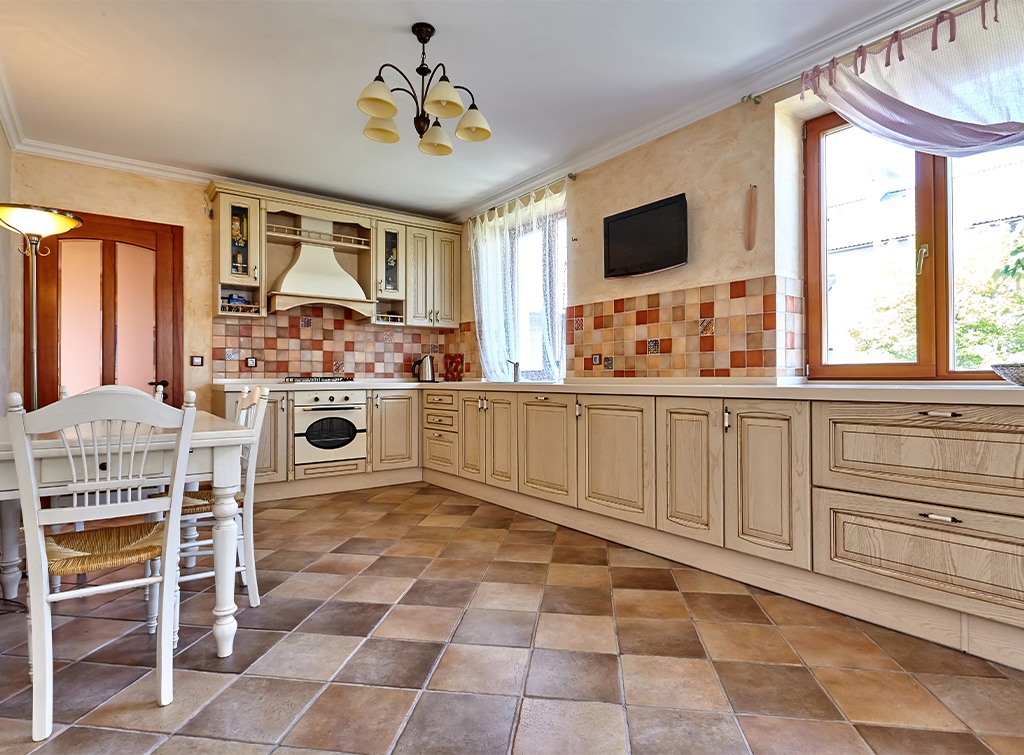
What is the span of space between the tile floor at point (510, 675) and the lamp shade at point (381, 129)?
192 cm

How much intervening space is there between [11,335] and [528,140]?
11.7ft

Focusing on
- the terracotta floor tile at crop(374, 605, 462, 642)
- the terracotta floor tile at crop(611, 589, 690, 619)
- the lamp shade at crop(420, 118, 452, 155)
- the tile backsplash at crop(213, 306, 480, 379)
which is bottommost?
the terracotta floor tile at crop(611, 589, 690, 619)

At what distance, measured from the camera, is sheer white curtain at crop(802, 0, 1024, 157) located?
1952 mm

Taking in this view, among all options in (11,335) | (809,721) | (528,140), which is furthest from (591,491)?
(11,335)

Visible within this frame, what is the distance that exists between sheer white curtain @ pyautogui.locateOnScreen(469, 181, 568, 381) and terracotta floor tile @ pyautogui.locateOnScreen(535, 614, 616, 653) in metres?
2.28

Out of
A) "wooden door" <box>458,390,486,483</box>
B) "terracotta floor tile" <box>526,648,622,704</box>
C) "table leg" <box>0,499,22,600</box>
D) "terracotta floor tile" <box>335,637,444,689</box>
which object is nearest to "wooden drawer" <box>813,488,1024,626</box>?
"terracotta floor tile" <box>526,648,622,704</box>

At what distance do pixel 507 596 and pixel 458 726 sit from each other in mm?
863

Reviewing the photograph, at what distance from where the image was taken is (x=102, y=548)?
157 centimetres

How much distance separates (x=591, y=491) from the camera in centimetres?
313

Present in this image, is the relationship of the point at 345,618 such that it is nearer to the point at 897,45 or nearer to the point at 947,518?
the point at 947,518

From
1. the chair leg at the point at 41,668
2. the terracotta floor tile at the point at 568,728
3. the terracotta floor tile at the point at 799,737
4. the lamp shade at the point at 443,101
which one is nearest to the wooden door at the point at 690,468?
the terracotta floor tile at the point at 799,737

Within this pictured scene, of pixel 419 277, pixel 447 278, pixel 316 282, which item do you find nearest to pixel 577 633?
pixel 316 282

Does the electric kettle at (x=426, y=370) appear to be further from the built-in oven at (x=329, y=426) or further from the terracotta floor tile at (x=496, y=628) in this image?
the terracotta floor tile at (x=496, y=628)

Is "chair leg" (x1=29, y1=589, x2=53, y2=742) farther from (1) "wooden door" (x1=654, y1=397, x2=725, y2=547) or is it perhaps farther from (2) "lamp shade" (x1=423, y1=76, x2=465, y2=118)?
(1) "wooden door" (x1=654, y1=397, x2=725, y2=547)
